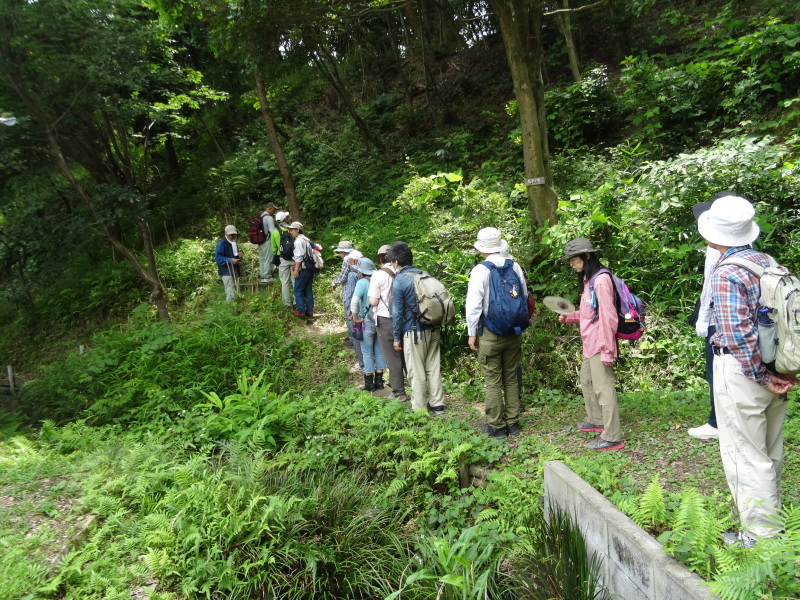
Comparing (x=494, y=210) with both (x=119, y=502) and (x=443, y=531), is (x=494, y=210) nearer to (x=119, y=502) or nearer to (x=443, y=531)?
(x=443, y=531)

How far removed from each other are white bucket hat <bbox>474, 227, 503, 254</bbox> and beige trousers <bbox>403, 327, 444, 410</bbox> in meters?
1.35

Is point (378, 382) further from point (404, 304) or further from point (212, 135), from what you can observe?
point (212, 135)

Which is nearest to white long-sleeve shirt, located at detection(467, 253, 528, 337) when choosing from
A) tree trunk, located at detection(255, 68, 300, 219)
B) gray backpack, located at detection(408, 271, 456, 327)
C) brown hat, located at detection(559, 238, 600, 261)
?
brown hat, located at detection(559, 238, 600, 261)

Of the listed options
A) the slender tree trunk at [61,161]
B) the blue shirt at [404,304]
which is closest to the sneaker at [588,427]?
the blue shirt at [404,304]

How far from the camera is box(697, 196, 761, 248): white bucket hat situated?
3023 millimetres

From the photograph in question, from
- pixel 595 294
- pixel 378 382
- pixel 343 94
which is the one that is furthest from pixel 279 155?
pixel 595 294

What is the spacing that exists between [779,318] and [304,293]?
8.52 meters

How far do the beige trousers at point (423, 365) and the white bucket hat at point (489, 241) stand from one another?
1350 mm

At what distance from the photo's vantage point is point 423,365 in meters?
6.29

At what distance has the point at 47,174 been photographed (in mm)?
10016

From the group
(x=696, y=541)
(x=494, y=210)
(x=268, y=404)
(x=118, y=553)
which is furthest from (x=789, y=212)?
(x=118, y=553)

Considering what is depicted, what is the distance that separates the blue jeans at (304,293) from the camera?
9992 millimetres

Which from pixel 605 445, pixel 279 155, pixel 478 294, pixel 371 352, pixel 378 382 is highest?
pixel 279 155

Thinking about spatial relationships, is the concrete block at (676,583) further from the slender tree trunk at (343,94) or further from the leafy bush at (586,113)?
the slender tree trunk at (343,94)
